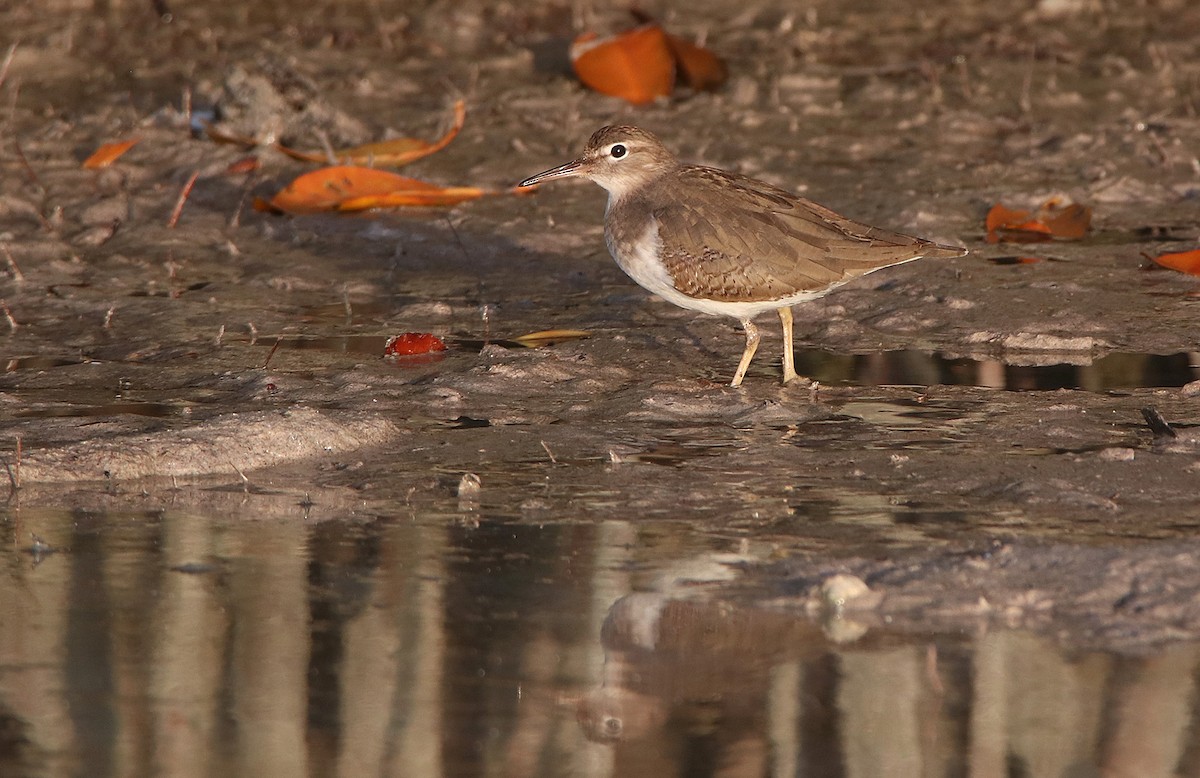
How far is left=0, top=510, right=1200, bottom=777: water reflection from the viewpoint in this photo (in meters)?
3.85

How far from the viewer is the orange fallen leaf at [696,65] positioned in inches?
470

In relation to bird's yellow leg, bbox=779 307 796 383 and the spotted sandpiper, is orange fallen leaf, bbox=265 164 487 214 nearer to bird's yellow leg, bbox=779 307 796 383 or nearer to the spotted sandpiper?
the spotted sandpiper

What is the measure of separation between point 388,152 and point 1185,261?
4.63 m

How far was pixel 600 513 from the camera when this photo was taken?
537cm

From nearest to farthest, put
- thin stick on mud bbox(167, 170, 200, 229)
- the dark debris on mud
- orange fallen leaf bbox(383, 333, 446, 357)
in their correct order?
the dark debris on mud → orange fallen leaf bbox(383, 333, 446, 357) → thin stick on mud bbox(167, 170, 200, 229)

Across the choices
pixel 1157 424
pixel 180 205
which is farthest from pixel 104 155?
pixel 1157 424

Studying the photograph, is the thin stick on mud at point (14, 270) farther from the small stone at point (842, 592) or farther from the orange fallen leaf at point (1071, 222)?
the small stone at point (842, 592)

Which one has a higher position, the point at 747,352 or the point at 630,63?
the point at 630,63

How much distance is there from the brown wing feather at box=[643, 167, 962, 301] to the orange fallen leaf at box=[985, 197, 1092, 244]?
1996mm

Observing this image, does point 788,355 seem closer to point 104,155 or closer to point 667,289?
point 667,289

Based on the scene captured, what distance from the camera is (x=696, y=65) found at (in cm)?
1202

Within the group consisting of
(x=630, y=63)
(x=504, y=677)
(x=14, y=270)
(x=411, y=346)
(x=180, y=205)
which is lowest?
(x=504, y=677)

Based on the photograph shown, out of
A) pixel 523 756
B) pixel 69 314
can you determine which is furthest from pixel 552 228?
pixel 523 756

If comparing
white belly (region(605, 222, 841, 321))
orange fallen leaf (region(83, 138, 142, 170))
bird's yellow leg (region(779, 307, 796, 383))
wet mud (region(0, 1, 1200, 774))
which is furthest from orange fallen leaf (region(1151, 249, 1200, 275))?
orange fallen leaf (region(83, 138, 142, 170))
